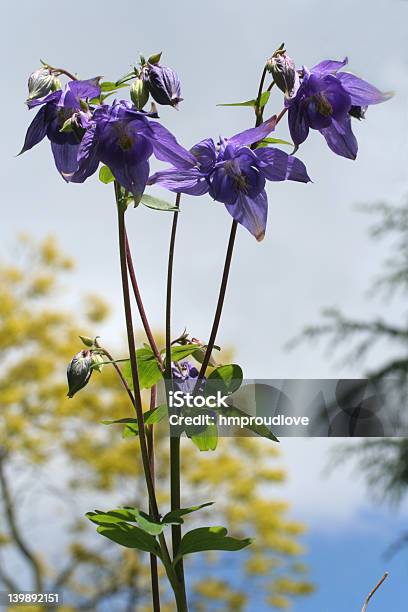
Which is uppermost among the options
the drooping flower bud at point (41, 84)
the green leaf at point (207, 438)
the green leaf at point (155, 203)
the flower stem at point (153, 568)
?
the drooping flower bud at point (41, 84)

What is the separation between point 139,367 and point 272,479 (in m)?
2.74

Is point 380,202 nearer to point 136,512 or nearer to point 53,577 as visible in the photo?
point 53,577

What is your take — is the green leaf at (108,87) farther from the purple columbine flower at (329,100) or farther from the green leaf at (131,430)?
the green leaf at (131,430)

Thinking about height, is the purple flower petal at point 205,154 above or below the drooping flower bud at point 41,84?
below

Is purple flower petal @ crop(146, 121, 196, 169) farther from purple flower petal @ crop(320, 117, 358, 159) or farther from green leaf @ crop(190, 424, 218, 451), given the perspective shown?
green leaf @ crop(190, 424, 218, 451)

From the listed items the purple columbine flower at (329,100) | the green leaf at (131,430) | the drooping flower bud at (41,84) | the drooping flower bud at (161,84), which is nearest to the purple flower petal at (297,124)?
the purple columbine flower at (329,100)

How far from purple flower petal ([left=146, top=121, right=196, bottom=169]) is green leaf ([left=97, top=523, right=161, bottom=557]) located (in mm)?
322

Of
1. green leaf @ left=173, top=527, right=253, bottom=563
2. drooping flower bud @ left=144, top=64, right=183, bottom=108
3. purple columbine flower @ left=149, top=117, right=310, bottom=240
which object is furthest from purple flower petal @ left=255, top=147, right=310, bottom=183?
green leaf @ left=173, top=527, right=253, bottom=563

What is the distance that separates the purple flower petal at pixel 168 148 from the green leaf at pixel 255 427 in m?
0.23

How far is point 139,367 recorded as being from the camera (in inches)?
32.0

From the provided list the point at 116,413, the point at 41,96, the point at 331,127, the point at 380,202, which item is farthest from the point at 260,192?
the point at 380,202

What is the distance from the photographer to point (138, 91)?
0.66 meters

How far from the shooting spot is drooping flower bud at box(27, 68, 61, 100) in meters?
0.70

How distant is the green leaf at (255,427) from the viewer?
717 millimetres
